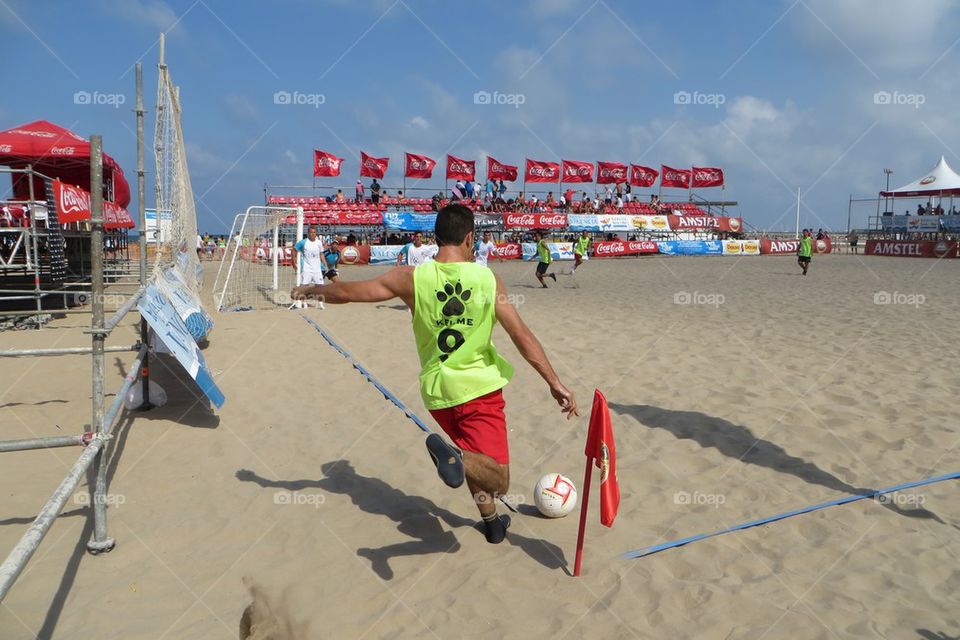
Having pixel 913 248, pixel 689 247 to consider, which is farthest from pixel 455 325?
pixel 913 248

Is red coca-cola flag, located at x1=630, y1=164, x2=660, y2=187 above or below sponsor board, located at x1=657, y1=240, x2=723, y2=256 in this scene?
above

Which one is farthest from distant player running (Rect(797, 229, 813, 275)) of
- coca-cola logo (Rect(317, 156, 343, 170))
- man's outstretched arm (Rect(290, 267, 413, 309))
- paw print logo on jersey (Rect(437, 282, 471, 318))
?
coca-cola logo (Rect(317, 156, 343, 170))

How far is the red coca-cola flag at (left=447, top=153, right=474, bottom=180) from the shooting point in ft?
120

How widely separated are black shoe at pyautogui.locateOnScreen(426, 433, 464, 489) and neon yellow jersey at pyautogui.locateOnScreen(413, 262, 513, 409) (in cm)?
20

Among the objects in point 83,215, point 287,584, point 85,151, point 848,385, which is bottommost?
point 287,584

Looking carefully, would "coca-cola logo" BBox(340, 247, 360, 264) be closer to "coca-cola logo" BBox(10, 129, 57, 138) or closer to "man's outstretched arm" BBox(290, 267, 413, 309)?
"coca-cola logo" BBox(10, 129, 57, 138)

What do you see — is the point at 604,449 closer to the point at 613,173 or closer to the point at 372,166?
the point at 372,166

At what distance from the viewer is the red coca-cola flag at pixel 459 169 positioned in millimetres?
36438

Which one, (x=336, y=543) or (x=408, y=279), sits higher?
(x=408, y=279)

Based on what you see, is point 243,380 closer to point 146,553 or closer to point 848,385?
point 146,553

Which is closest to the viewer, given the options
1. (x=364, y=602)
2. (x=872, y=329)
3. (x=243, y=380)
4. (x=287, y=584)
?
(x=364, y=602)

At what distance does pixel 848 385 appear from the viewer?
6.32 m

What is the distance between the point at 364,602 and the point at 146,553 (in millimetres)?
1406

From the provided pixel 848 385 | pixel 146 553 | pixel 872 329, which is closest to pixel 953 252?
pixel 872 329
